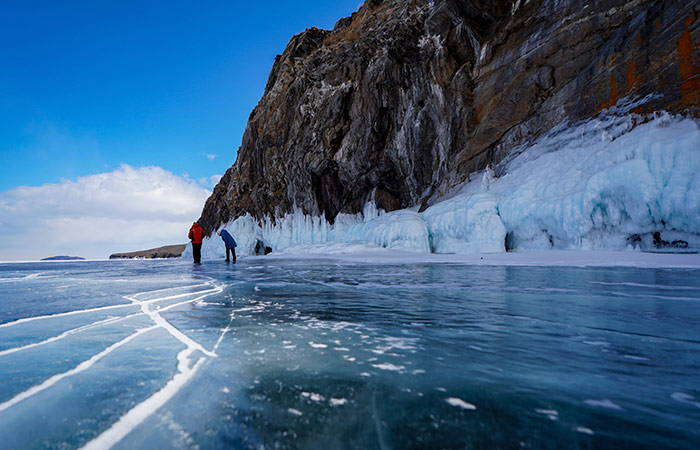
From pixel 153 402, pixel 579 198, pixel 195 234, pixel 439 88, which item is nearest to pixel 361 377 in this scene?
pixel 153 402

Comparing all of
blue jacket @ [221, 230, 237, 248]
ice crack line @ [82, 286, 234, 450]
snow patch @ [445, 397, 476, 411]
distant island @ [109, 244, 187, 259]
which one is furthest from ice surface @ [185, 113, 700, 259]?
distant island @ [109, 244, 187, 259]

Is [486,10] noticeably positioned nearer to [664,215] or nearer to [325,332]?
[664,215]

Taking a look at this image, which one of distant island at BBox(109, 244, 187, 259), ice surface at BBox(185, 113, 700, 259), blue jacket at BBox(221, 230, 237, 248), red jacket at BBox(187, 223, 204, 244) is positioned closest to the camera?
ice surface at BBox(185, 113, 700, 259)

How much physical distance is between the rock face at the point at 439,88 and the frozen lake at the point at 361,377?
959 cm

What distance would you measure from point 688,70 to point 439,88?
927 cm

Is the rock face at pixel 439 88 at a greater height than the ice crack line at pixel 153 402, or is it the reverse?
the rock face at pixel 439 88

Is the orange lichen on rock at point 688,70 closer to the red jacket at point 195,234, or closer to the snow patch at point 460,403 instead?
the snow patch at point 460,403

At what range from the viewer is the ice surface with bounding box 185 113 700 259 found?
6965mm

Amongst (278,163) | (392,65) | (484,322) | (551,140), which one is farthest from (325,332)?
(278,163)

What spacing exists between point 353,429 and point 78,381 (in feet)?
4.04

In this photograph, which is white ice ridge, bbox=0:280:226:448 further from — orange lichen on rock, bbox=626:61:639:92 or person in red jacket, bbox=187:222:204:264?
orange lichen on rock, bbox=626:61:639:92

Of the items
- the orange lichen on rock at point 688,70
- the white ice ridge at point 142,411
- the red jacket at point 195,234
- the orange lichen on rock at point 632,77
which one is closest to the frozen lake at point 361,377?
the white ice ridge at point 142,411

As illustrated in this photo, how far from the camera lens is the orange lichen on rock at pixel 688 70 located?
7.71 meters

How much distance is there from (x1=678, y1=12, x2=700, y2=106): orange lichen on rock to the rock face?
3 centimetres
